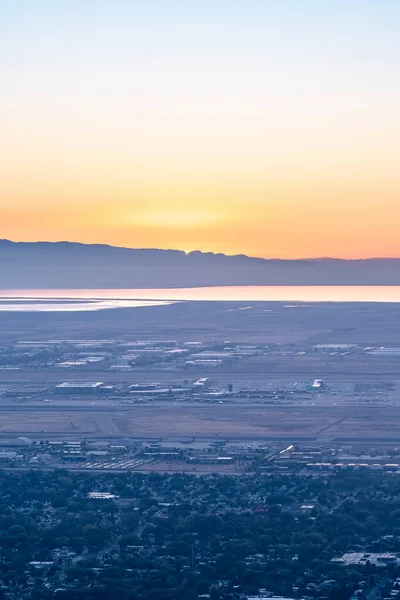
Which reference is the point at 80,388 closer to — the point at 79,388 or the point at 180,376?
the point at 79,388

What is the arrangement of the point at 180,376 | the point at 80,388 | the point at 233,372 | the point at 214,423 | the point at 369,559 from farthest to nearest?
1. the point at 233,372
2. the point at 180,376
3. the point at 80,388
4. the point at 214,423
5. the point at 369,559

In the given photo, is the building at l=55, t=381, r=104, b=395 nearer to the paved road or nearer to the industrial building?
the industrial building

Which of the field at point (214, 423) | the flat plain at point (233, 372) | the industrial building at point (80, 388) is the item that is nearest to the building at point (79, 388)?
the industrial building at point (80, 388)

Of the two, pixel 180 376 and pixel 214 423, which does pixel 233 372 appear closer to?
pixel 180 376

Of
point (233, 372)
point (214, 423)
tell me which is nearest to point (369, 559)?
point (214, 423)

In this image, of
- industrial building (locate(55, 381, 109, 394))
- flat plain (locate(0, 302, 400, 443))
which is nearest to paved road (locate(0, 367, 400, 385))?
flat plain (locate(0, 302, 400, 443))

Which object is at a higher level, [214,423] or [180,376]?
[180,376]

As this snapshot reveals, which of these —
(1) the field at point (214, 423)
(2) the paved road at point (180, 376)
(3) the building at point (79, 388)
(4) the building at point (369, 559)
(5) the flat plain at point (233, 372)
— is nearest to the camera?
(4) the building at point (369, 559)

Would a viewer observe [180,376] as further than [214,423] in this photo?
Yes

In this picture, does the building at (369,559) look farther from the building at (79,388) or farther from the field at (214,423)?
the building at (79,388)

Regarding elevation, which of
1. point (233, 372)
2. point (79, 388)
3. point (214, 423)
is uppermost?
point (233, 372)

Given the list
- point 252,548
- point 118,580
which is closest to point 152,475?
point 252,548

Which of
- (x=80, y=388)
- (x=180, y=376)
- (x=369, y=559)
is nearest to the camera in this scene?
(x=369, y=559)
